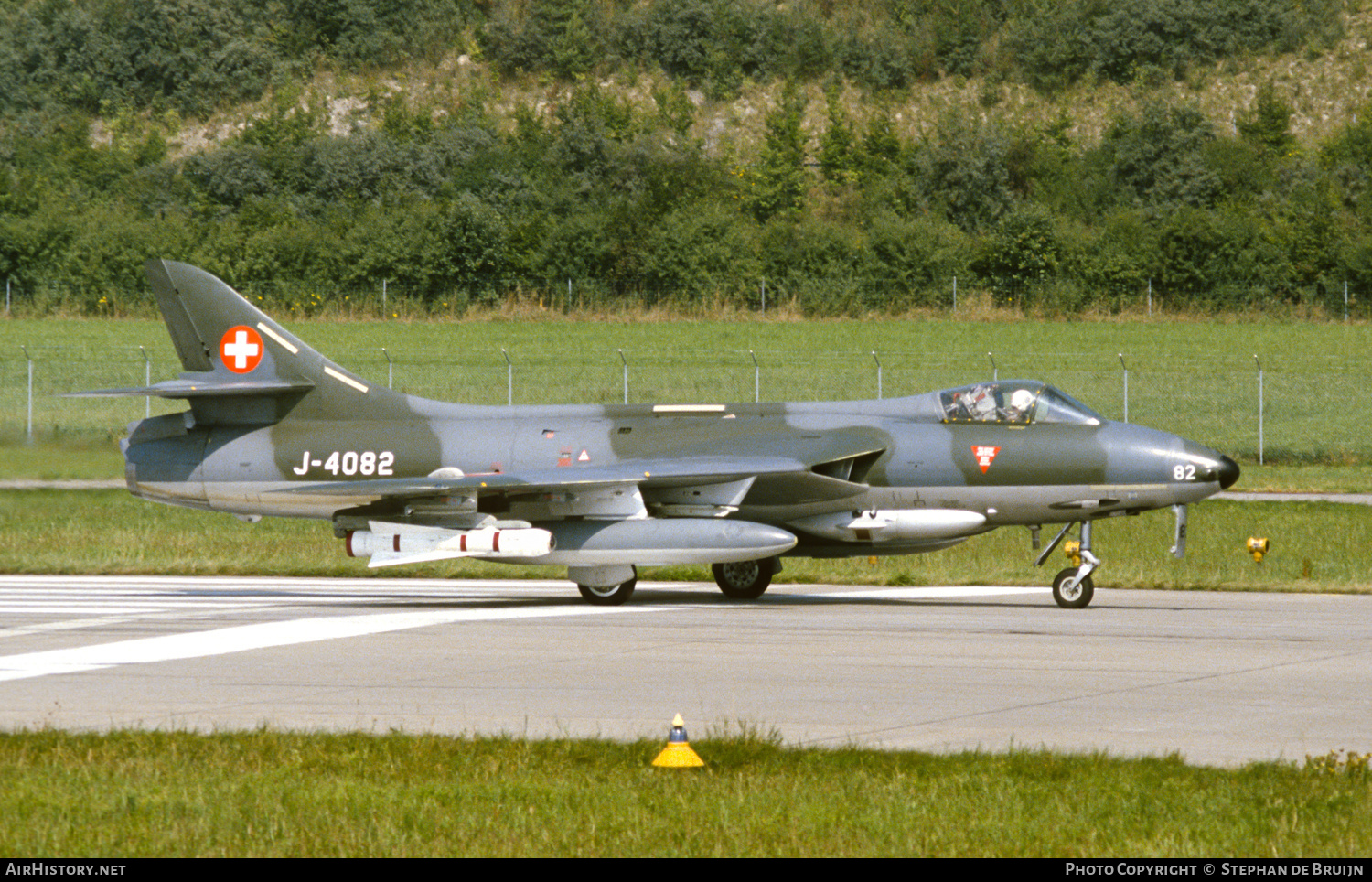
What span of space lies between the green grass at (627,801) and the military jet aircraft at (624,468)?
8672 millimetres

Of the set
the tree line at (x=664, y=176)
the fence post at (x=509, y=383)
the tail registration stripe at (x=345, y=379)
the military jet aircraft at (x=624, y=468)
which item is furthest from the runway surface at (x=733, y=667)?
the tree line at (x=664, y=176)

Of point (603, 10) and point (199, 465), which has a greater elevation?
point (603, 10)

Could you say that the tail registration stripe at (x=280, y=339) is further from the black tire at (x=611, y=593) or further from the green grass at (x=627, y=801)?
the green grass at (x=627, y=801)

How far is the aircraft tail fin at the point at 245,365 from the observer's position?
71.1ft

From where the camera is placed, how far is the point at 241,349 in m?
21.8

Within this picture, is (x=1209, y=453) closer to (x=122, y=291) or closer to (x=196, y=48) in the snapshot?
(x=122, y=291)

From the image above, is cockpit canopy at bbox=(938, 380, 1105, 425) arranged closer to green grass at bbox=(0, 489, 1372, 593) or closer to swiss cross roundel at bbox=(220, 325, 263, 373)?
green grass at bbox=(0, 489, 1372, 593)

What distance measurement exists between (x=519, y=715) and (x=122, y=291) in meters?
54.6

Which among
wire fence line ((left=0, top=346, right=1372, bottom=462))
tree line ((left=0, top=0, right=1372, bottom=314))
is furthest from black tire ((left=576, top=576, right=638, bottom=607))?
tree line ((left=0, top=0, right=1372, bottom=314))

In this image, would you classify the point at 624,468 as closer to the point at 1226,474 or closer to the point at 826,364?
the point at 1226,474

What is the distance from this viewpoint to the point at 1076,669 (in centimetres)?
1392

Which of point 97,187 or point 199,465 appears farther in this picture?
point 97,187

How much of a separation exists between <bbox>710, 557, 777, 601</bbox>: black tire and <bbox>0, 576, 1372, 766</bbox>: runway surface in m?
0.25

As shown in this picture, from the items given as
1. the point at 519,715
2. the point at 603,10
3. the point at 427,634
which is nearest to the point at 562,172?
the point at 603,10
